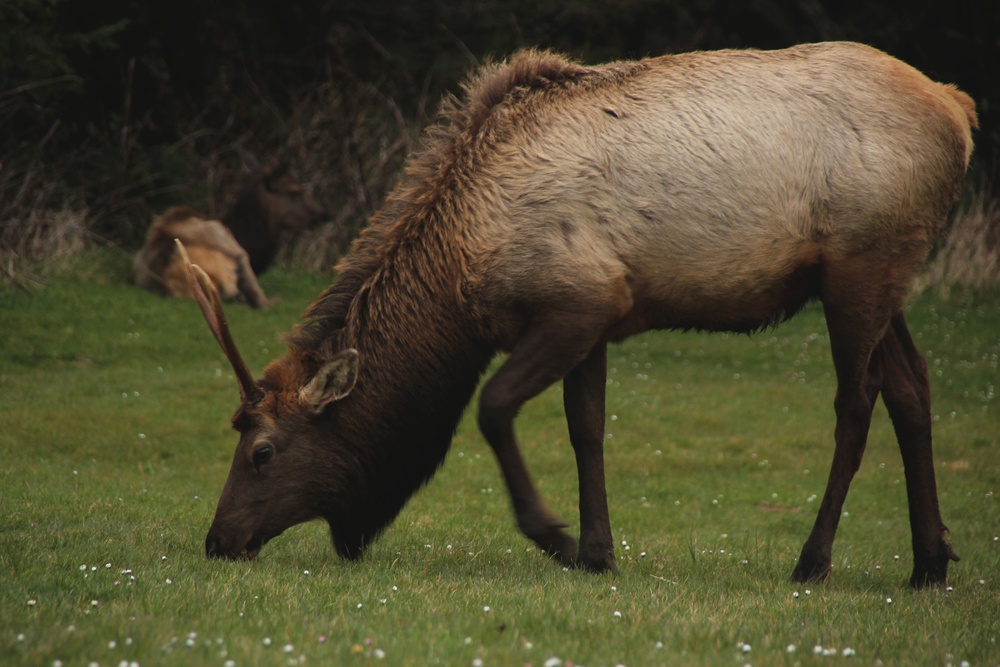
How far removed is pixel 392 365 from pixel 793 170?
2.31 m

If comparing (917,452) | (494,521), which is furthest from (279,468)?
(917,452)

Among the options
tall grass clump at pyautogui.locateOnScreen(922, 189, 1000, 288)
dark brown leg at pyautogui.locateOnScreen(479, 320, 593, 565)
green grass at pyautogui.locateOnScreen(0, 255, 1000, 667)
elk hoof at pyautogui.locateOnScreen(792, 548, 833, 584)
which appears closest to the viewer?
green grass at pyautogui.locateOnScreen(0, 255, 1000, 667)

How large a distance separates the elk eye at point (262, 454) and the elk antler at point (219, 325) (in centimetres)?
25

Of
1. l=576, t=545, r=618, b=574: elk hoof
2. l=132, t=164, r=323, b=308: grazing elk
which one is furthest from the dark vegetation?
l=576, t=545, r=618, b=574: elk hoof

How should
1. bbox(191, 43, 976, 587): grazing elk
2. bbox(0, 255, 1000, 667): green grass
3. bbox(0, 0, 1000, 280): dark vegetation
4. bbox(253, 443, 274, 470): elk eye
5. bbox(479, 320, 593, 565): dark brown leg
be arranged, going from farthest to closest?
bbox(0, 0, 1000, 280): dark vegetation < bbox(253, 443, 274, 470): elk eye < bbox(191, 43, 976, 587): grazing elk < bbox(479, 320, 593, 565): dark brown leg < bbox(0, 255, 1000, 667): green grass

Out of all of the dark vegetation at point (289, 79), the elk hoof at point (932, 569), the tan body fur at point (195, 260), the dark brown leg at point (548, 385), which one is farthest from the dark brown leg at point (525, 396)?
the dark vegetation at point (289, 79)

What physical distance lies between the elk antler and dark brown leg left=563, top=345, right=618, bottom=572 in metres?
1.66

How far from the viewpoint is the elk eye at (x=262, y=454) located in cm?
617

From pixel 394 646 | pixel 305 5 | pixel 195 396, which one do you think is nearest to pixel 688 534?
pixel 394 646

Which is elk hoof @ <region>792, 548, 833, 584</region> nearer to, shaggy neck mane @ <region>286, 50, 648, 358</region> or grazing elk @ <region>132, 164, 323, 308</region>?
shaggy neck mane @ <region>286, 50, 648, 358</region>

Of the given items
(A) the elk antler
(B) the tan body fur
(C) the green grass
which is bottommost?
(B) the tan body fur

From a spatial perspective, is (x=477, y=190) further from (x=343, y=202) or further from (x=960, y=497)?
(x=343, y=202)

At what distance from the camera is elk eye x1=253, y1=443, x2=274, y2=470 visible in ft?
20.2

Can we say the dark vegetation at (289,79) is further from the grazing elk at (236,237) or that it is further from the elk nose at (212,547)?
the elk nose at (212,547)
